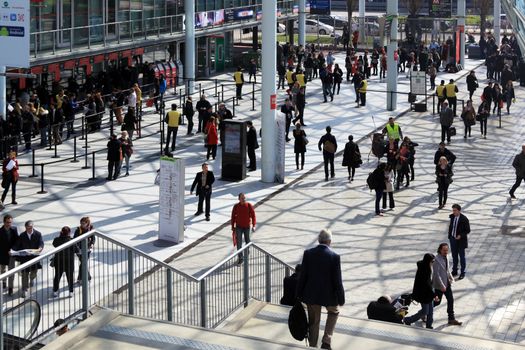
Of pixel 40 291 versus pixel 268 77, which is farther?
pixel 268 77

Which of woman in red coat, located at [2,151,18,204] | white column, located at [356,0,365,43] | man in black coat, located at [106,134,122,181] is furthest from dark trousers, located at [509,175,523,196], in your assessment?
white column, located at [356,0,365,43]

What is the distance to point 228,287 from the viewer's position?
14109 mm

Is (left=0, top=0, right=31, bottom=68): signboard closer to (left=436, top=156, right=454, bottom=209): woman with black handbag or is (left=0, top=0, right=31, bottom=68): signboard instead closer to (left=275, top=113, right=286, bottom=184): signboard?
(left=275, top=113, right=286, bottom=184): signboard

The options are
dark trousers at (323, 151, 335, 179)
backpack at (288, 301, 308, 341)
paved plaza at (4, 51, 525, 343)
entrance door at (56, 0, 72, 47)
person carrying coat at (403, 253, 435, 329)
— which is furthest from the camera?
entrance door at (56, 0, 72, 47)

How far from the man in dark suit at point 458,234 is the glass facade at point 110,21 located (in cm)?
2016

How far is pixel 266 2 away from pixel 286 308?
15.1m

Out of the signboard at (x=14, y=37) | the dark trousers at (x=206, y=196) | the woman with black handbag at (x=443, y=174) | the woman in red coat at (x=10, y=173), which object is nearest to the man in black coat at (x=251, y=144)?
the dark trousers at (x=206, y=196)

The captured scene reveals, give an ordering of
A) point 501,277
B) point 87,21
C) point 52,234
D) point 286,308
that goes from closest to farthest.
Answer: point 286,308 < point 501,277 < point 52,234 < point 87,21

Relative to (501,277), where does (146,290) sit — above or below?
above

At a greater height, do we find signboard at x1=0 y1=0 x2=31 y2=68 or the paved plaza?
signboard at x1=0 y1=0 x2=31 y2=68

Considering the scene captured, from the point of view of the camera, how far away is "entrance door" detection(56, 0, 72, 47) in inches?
1505

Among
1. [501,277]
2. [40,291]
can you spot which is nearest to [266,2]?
[501,277]

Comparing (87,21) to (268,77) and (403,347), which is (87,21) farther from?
(403,347)

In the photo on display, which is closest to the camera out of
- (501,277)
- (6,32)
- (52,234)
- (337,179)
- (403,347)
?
(403,347)
